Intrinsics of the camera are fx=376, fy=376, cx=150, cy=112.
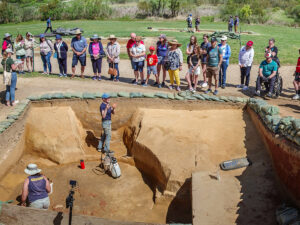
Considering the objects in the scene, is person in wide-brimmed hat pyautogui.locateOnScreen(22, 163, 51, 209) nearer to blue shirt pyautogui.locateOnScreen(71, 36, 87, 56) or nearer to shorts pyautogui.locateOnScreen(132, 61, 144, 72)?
shorts pyautogui.locateOnScreen(132, 61, 144, 72)

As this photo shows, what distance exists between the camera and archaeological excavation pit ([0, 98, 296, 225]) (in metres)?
7.38

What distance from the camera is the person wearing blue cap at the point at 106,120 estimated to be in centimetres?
1013

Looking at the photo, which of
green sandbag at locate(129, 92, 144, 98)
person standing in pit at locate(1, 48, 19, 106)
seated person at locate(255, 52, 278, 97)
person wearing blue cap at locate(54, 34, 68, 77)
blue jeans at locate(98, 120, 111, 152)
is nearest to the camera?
blue jeans at locate(98, 120, 111, 152)

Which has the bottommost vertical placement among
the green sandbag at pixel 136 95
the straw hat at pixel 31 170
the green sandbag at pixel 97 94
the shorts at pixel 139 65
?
the straw hat at pixel 31 170

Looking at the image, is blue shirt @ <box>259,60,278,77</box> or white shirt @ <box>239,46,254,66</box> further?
white shirt @ <box>239,46,254,66</box>

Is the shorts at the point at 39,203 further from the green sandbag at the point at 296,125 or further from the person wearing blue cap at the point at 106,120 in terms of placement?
the green sandbag at the point at 296,125

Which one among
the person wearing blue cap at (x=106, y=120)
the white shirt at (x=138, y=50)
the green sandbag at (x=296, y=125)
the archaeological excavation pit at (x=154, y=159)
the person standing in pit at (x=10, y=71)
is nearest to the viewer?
the green sandbag at (x=296, y=125)

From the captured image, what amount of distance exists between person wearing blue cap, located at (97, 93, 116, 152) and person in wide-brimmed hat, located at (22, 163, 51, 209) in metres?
3.28

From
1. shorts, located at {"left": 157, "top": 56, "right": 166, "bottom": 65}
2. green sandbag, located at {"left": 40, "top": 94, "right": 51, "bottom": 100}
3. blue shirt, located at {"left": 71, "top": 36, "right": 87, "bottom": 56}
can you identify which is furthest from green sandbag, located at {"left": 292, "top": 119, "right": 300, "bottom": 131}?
blue shirt, located at {"left": 71, "top": 36, "right": 87, "bottom": 56}

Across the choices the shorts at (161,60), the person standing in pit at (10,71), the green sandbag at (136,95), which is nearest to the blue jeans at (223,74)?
the shorts at (161,60)

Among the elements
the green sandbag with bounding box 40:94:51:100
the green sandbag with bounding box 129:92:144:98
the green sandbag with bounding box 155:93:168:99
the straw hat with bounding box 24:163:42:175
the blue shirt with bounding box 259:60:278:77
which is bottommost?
the straw hat with bounding box 24:163:42:175

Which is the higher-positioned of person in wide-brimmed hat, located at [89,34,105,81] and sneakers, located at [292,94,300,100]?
person in wide-brimmed hat, located at [89,34,105,81]

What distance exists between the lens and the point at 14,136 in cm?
1044

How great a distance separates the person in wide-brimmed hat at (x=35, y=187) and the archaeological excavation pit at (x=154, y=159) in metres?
1.79
